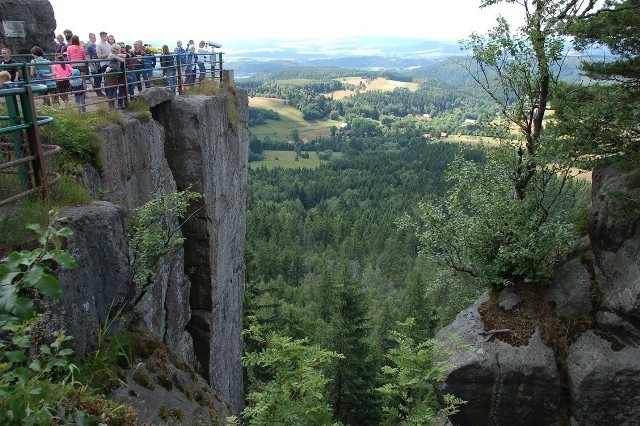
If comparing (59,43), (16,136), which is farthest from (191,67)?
(16,136)

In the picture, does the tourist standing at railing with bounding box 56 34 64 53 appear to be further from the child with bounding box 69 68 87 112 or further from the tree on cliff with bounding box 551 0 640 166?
the tree on cliff with bounding box 551 0 640 166

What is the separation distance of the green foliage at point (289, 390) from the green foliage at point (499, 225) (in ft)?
29.7

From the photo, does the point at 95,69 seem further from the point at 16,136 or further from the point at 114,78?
the point at 16,136

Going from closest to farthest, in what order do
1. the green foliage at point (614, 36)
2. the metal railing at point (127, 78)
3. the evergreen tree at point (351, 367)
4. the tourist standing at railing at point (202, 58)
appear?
the green foliage at point (614, 36) → the metal railing at point (127, 78) → the tourist standing at railing at point (202, 58) → the evergreen tree at point (351, 367)

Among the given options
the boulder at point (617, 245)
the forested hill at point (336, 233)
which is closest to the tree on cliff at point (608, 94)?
the boulder at point (617, 245)

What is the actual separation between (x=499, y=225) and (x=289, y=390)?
10.0 meters

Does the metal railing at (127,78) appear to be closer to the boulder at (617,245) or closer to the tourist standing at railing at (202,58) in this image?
the tourist standing at railing at (202,58)

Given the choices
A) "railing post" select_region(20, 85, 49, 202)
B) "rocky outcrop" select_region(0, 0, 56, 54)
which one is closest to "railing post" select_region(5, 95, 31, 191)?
"railing post" select_region(20, 85, 49, 202)

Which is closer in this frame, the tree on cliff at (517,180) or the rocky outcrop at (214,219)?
the tree on cliff at (517,180)

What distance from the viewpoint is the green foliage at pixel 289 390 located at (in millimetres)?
6316

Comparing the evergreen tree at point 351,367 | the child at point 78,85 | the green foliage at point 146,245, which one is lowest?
the evergreen tree at point 351,367

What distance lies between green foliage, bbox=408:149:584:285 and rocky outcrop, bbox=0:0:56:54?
1529 cm

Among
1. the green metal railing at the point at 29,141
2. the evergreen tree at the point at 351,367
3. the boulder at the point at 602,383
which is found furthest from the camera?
the evergreen tree at the point at 351,367

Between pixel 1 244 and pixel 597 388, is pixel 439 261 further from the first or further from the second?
pixel 1 244
